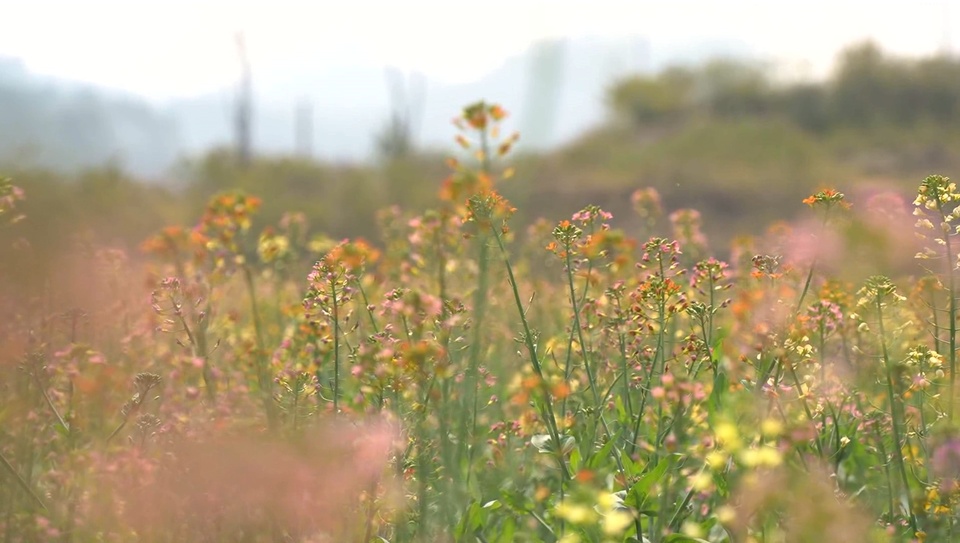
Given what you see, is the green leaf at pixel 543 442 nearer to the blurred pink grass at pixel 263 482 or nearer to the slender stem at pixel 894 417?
the blurred pink grass at pixel 263 482

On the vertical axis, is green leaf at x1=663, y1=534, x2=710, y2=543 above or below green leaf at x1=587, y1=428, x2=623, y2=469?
below

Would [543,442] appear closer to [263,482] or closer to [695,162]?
[263,482]

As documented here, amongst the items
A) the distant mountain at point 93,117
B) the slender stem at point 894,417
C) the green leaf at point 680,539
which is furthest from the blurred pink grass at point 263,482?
the distant mountain at point 93,117

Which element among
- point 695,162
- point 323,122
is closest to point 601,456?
point 695,162

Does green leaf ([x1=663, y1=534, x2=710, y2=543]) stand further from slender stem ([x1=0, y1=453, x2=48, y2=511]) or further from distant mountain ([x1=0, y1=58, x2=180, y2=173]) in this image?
distant mountain ([x1=0, y1=58, x2=180, y2=173])

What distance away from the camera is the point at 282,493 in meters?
1.63

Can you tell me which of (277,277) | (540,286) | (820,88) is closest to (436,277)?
(540,286)

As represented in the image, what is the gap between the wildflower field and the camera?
1.69 meters

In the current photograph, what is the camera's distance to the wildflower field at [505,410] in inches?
66.6

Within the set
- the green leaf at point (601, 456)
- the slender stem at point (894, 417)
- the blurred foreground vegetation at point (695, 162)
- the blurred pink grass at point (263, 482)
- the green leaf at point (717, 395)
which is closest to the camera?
the blurred pink grass at point (263, 482)

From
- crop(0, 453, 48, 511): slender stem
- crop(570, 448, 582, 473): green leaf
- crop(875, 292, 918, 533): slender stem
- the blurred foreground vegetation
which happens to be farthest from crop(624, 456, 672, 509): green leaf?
the blurred foreground vegetation

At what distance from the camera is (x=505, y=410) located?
9.34 feet

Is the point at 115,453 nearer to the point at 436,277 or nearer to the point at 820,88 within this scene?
the point at 436,277

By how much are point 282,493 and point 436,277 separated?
1.82 metres
